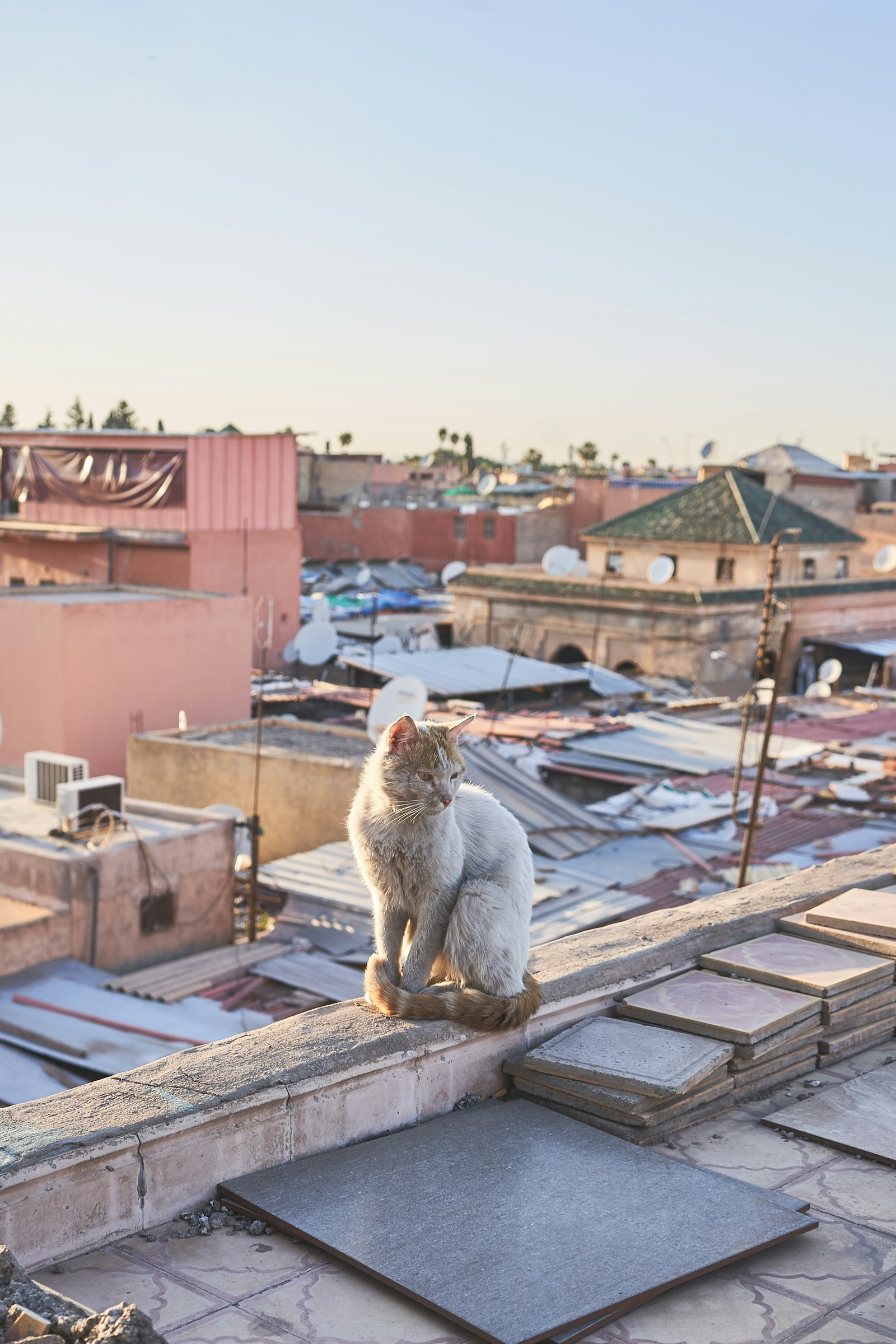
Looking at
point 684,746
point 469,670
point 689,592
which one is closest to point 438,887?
point 684,746

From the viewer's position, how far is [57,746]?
2183cm

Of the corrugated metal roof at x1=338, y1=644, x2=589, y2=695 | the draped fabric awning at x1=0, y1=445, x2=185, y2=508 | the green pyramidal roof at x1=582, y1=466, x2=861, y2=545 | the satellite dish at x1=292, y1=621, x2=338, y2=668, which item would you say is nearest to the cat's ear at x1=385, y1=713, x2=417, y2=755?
the corrugated metal roof at x1=338, y1=644, x2=589, y2=695

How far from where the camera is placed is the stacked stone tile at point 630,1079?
3.57 m

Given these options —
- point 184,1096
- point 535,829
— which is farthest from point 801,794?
point 184,1096

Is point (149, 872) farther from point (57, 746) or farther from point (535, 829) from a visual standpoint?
point (57, 746)

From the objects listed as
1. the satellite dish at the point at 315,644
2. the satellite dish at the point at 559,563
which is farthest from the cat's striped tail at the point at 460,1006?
the satellite dish at the point at 559,563

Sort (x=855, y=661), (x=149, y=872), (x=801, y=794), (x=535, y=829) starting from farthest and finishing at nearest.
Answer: (x=855, y=661)
(x=801, y=794)
(x=535, y=829)
(x=149, y=872)

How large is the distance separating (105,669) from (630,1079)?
20.0 meters

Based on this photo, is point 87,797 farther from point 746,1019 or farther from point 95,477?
point 95,477

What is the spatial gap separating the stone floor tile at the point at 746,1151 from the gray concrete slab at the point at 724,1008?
0.86ft

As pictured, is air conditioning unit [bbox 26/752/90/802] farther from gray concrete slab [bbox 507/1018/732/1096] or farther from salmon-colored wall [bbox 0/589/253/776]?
gray concrete slab [bbox 507/1018/732/1096]

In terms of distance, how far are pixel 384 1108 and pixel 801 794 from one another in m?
14.8

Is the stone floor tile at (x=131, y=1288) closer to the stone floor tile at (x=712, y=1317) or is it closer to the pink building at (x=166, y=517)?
the stone floor tile at (x=712, y=1317)

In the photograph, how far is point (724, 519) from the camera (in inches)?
1415
